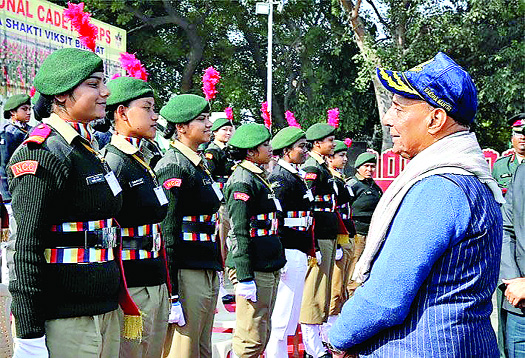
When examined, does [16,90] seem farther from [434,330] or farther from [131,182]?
[434,330]

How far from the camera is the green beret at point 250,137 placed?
5938mm

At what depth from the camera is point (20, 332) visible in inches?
116

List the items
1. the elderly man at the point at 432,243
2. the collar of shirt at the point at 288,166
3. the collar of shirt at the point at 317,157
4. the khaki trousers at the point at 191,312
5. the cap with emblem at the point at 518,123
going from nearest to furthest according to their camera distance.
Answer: the elderly man at the point at 432,243 < the khaki trousers at the point at 191,312 < the cap with emblem at the point at 518,123 < the collar of shirt at the point at 288,166 < the collar of shirt at the point at 317,157

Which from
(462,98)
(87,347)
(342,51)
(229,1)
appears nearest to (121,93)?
(87,347)

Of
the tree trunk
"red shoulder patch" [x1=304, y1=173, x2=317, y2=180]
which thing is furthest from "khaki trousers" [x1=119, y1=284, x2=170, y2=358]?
the tree trunk

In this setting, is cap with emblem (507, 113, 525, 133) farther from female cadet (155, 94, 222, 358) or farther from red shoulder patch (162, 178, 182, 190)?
red shoulder patch (162, 178, 182, 190)

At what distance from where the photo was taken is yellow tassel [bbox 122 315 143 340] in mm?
3785

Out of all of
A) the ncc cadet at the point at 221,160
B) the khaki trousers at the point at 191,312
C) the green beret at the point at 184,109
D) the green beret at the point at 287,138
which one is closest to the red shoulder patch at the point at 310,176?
the green beret at the point at 287,138

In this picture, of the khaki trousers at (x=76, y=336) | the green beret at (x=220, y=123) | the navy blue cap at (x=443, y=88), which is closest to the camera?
the navy blue cap at (x=443, y=88)

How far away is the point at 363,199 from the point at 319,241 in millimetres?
2492

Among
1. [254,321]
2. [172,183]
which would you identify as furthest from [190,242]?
[254,321]

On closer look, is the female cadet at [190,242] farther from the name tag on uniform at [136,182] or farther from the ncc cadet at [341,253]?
the ncc cadet at [341,253]

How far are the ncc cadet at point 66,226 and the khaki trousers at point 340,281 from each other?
490cm

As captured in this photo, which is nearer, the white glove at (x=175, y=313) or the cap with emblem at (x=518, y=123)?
the white glove at (x=175, y=313)
